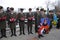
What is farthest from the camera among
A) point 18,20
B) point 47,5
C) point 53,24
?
point 47,5

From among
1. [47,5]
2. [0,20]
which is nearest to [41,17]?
[0,20]

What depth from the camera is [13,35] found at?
11.3m

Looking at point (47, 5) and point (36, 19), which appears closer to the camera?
point (36, 19)

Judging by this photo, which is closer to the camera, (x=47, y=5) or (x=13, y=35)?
(x=13, y=35)

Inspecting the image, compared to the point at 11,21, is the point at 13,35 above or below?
below

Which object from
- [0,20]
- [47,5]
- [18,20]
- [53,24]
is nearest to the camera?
[0,20]

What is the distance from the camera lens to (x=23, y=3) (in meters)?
14.2

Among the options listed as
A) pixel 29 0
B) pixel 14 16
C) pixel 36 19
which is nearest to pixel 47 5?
pixel 29 0

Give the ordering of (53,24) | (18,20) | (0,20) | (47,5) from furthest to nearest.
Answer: (47,5)
(53,24)
(18,20)
(0,20)

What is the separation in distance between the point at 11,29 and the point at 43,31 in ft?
5.97

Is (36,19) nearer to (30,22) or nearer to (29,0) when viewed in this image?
(30,22)

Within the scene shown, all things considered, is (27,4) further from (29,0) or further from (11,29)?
(11,29)

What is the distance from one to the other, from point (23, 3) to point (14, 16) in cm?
334

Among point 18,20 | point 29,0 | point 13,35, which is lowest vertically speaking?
point 13,35
